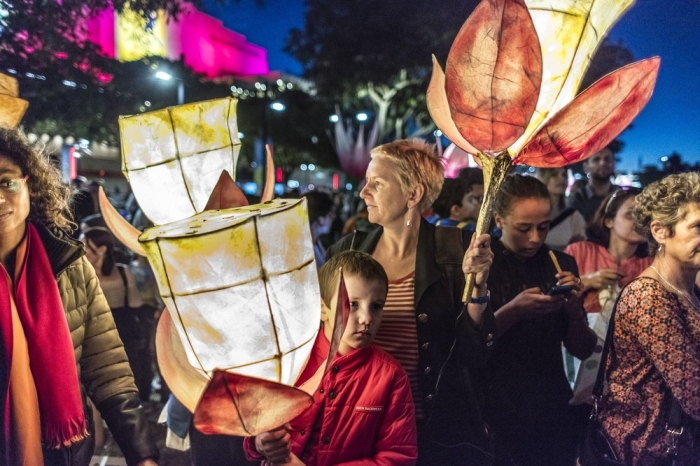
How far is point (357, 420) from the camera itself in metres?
1.79

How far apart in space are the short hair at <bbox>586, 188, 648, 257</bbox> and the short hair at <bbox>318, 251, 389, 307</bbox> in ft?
6.99

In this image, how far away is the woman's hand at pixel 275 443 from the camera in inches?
51.1

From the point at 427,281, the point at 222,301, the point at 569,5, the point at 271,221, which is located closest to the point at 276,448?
the point at 222,301

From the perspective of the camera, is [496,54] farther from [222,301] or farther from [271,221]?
[222,301]

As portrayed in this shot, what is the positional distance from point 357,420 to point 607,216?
2.53m

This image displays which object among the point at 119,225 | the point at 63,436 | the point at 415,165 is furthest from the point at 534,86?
the point at 63,436

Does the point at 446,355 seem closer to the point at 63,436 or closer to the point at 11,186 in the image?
the point at 63,436

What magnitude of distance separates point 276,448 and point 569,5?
1.46 metres

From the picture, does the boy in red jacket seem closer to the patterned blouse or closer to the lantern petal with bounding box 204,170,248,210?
the lantern petal with bounding box 204,170,248,210

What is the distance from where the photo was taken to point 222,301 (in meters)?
1.17

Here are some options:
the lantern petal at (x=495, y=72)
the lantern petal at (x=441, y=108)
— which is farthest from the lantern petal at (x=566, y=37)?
the lantern petal at (x=441, y=108)

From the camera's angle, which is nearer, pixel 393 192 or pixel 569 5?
pixel 569 5

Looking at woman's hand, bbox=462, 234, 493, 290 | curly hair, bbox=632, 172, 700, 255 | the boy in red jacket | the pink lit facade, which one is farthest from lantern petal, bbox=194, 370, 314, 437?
the pink lit facade

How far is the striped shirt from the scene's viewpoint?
7.12 feet
